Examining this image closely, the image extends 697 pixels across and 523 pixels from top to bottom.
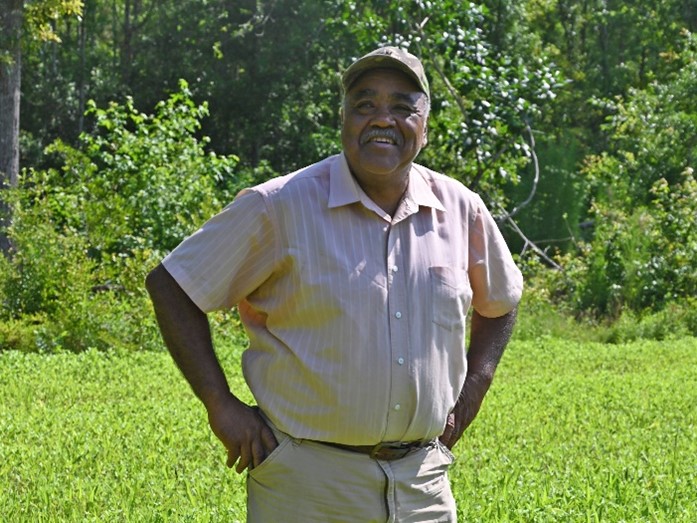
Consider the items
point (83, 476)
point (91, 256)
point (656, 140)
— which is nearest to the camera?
point (83, 476)

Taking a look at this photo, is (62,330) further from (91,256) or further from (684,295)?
(684,295)

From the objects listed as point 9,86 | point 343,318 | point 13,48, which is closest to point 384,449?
point 343,318

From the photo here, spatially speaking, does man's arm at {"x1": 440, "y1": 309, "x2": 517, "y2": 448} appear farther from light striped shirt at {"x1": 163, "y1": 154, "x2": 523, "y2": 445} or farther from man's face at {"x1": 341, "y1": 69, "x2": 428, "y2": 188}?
man's face at {"x1": 341, "y1": 69, "x2": 428, "y2": 188}

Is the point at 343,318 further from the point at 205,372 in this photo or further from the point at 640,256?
the point at 640,256

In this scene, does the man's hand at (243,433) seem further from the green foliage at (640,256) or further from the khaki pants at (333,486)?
the green foliage at (640,256)

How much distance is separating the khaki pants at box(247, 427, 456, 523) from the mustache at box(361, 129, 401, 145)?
0.83m

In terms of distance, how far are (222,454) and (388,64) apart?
13.5 feet

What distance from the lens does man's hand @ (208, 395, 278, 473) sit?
10.7 ft

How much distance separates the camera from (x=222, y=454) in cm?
702

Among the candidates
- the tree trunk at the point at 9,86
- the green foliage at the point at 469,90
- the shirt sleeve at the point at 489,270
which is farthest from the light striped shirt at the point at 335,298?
the green foliage at the point at 469,90

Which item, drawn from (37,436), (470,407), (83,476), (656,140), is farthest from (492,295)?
(656,140)

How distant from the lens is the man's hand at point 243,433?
3248 millimetres

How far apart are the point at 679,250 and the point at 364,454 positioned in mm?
13875

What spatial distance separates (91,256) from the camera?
14.1 m
